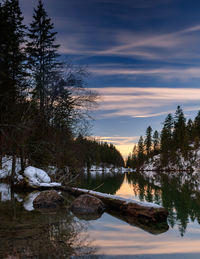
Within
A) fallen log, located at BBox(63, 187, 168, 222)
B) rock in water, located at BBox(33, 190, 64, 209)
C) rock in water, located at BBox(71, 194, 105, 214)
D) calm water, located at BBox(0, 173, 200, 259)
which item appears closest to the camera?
calm water, located at BBox(0, 173, 200, 259)

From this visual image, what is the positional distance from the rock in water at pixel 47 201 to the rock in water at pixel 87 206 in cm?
122

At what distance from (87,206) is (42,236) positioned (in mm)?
4176

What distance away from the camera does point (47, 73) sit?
21266mm

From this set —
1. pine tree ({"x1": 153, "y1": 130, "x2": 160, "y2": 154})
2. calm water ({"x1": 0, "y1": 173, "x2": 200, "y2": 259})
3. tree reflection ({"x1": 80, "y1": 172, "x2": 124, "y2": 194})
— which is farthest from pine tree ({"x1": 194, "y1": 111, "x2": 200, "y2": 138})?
calm water ({"x1": 0, "y1": 173, "x2": 200, "y2": 259})

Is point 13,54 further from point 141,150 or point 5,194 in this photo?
point 141,150

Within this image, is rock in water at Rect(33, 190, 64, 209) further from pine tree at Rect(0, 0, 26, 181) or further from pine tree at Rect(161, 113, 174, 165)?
pine tree at Rect(161, 113, 174, 165)

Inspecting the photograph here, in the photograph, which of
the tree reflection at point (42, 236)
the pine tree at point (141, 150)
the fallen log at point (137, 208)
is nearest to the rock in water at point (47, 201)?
the tree reflection at point (42, 236)

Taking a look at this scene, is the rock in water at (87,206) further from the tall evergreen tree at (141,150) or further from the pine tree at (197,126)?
the tall evergreen tree at (141,150)

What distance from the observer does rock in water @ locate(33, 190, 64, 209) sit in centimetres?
1088

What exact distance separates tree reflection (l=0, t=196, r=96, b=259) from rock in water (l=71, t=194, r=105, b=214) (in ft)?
2.93

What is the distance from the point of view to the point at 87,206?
10.2 metres

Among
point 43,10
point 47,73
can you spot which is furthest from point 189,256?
point 43,10

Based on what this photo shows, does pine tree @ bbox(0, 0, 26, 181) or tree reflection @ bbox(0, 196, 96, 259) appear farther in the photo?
pine tree @ bbox(0, 0, 26, 181)

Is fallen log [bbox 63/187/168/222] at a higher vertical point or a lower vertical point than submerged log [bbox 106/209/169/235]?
higher
